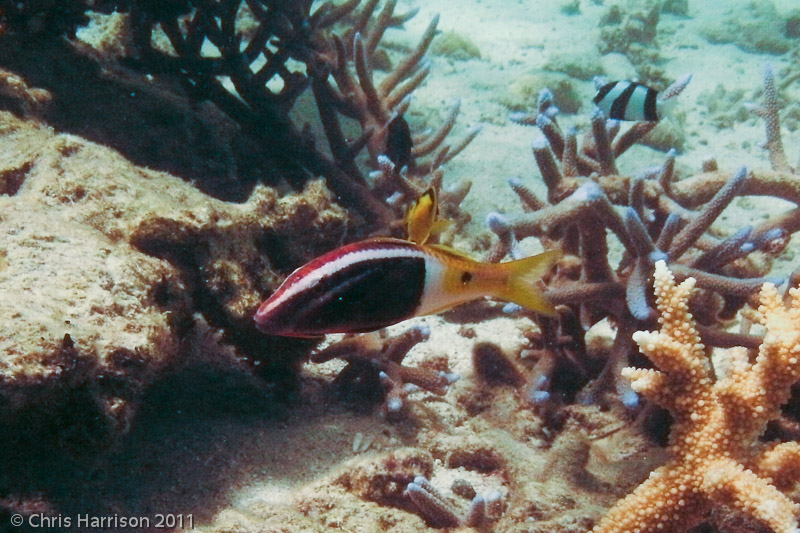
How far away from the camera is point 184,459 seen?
89.1 inches

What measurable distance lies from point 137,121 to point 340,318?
3142 millimetres

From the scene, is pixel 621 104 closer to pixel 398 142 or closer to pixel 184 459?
pixel 398 142

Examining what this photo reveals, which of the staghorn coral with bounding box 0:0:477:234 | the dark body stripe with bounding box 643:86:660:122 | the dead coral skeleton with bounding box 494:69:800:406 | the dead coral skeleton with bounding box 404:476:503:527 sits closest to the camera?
the dead coral skeleton with bounding box 404:476:503:527

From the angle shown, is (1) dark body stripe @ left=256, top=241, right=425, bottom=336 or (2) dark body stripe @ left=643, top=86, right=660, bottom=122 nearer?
(1) dark body stripe @ left=256, top=241, right=425, bottom=336

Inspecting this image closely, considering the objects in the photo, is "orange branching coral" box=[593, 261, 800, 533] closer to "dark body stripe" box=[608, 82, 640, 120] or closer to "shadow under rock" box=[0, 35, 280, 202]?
"dark body stripe" box=[608, 82, 640, 120]

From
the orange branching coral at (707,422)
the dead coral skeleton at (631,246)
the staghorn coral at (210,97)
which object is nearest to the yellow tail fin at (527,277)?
the orange branching coral at (707,422)

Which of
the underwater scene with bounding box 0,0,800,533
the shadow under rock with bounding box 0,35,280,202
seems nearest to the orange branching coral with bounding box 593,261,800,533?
the underwater scene with bounding box 0,0,800,533

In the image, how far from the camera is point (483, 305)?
3324 mm

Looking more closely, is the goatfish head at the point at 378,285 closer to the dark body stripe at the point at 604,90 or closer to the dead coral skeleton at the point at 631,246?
the dead coral skeleton at the point at 631,246

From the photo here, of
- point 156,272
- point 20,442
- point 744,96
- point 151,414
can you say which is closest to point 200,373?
point 151,414

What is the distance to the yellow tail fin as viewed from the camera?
5.05ft

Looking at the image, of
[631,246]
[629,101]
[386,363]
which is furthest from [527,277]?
[629,101]

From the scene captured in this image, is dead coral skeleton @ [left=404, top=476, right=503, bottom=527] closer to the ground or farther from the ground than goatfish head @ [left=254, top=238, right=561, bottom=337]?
closer to the ground

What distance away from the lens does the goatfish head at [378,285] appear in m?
1.48
